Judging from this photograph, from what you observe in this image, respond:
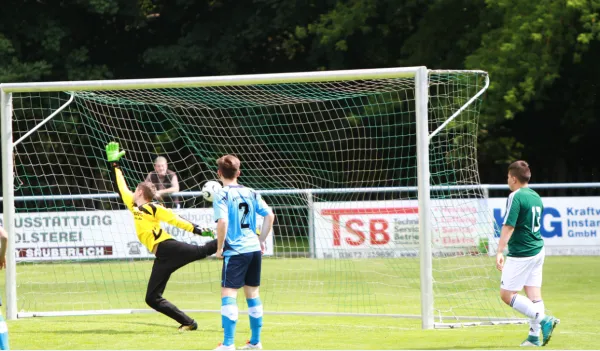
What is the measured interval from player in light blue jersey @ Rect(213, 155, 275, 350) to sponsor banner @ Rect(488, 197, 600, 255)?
404 inches

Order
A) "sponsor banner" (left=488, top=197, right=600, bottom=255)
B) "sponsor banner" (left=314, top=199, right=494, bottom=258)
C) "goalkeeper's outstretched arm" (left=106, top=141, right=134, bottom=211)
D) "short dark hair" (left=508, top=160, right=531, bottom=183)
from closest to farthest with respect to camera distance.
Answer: "short dark hair" (left=508, top=160, right=531, bottom=183) < "goalkeeper's outstretched arm" (left=106, top=141, right=134, bottom=211) < "sponsor banner" (left=314, top=199, right=494, bottom=258) < "sponsor banner" (left=488, top=197, right=600, bottom=255)


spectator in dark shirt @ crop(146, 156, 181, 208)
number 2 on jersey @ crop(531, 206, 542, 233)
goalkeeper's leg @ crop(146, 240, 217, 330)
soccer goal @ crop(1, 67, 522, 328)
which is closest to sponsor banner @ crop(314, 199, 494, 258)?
soccer goal @ crop(1, 67, 522, 328)

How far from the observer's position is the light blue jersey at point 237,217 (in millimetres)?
8430

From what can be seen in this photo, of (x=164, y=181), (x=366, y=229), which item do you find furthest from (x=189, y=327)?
(x=366, y=229)

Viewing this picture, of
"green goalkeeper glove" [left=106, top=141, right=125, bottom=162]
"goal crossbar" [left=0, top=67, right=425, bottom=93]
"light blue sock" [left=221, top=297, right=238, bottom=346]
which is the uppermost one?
"goal crossbar" [left=0, top=67, right=425, bottom=93]

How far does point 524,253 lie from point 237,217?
2494 mm

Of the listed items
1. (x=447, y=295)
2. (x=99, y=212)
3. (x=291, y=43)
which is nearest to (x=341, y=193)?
(x=99, y=212)

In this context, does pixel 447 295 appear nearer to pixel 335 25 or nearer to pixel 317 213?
pixel 317 213

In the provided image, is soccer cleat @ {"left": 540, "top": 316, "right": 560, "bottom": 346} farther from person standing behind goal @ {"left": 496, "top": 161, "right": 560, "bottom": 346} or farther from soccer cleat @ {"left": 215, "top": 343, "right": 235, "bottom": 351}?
soccer cleat @ {"left": 215, "top": 343, "right": 235, "bottom": 351}

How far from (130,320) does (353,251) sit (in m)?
7.21

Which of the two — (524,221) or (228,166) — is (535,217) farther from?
(228,166)

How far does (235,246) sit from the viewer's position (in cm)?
845

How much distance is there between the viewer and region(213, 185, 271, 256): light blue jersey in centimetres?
843

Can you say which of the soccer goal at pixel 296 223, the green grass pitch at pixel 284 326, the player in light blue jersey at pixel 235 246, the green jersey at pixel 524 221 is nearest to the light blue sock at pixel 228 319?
the player in light blue jersey at pixel 235 246
